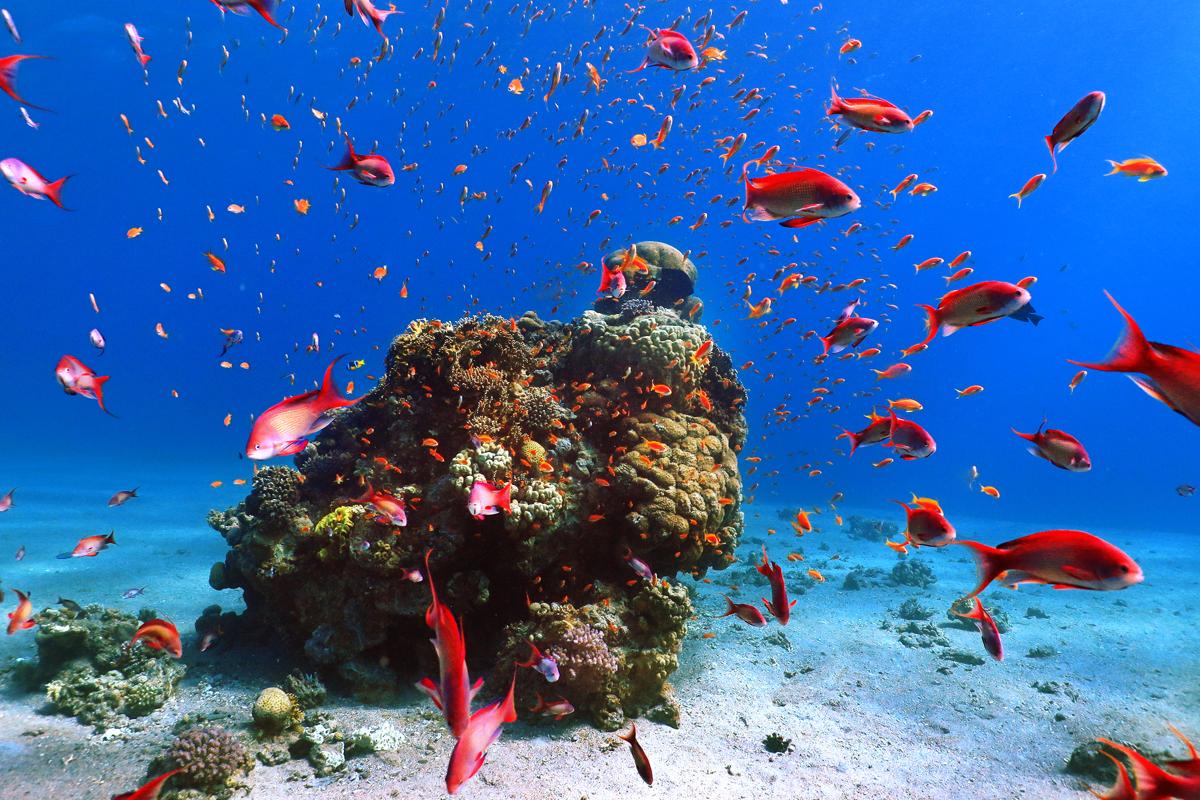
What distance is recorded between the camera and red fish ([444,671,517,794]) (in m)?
2.19

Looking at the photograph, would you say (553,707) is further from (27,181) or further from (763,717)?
(27,181)

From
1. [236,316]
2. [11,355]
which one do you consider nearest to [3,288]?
[11,355]

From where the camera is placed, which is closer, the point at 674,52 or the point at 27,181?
the point at 27,181

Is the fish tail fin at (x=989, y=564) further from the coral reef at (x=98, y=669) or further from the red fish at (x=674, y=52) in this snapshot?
the coral reef at (x=98, y=669)

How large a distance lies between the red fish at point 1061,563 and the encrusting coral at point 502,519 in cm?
432

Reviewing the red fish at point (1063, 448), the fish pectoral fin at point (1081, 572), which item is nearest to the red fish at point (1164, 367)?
the fish pectoral fin at point (1081, 572)

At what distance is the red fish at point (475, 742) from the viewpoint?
219 centimetres

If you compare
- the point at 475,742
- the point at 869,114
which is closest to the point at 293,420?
the point at 475,742

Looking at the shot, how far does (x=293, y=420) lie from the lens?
3027 mm

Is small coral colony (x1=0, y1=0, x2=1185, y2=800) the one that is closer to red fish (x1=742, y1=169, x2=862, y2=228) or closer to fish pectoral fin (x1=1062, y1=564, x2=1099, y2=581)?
red fish (x1=742, y1=169, x2=862, y2=228)

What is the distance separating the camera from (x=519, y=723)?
584 cm

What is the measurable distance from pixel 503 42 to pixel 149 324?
116 metres

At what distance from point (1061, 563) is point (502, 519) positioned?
5.42m

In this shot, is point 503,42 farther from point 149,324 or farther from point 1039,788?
point 149,324
